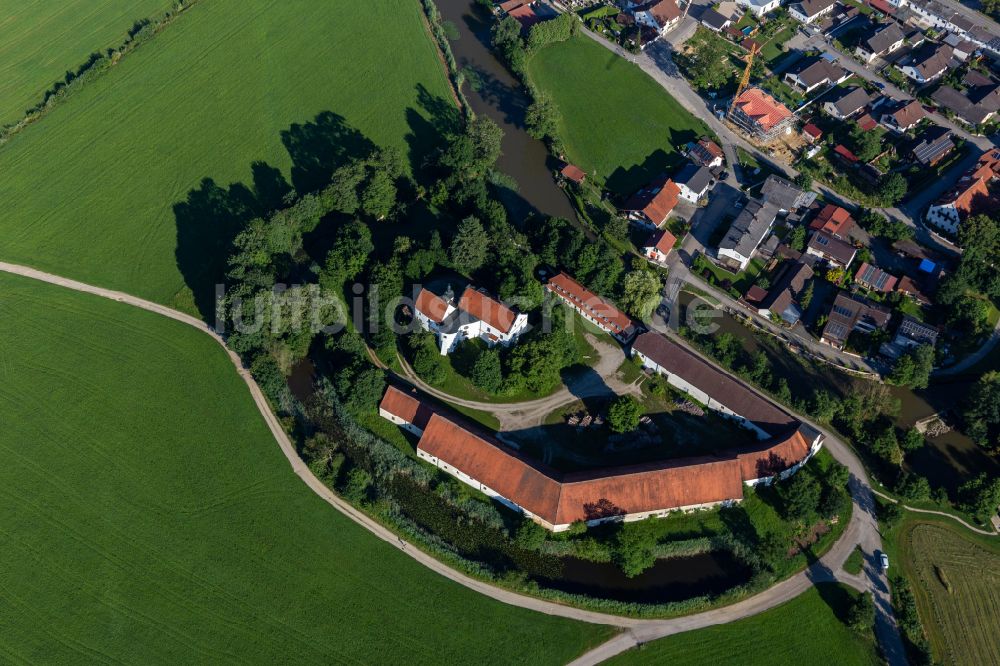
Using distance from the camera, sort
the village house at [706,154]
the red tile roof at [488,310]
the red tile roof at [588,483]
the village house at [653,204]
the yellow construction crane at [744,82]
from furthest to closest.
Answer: the yellow construction crane at [744,82] < the village house at [706,154] < the village house at [653,204] < the red tile roof at [488,310] < the red tile roof at [588,483]

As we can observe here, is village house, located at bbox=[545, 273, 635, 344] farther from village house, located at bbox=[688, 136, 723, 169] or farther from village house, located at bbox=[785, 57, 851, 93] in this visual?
village house, located at bbox=[785, 57, 851, 93]

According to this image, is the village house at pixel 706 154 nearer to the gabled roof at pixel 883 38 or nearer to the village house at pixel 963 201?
the village house at pixel 963 201

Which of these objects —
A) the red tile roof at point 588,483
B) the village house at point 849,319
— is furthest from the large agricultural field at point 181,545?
the village house at point 849,319

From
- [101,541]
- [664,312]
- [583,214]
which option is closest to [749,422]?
[664,312]

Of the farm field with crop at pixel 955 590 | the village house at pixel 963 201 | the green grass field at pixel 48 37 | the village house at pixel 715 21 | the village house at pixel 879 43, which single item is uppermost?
the green grass field at pixel 48 37

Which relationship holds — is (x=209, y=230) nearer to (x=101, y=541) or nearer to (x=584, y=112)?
(x=101, y=541)

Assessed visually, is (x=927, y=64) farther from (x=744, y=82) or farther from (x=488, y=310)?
(x=488, y=310)
